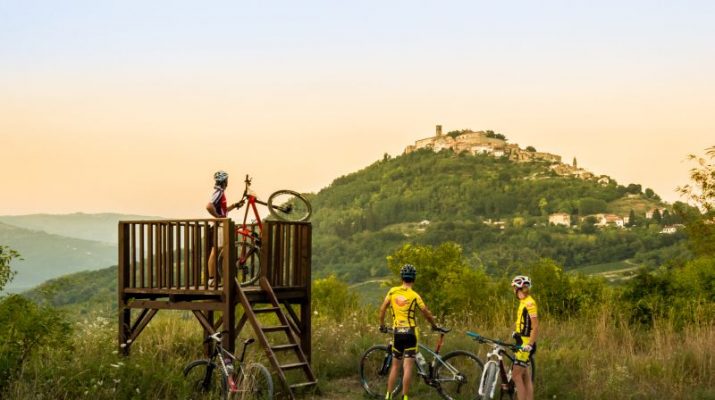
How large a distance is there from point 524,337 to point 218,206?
5.95 metres

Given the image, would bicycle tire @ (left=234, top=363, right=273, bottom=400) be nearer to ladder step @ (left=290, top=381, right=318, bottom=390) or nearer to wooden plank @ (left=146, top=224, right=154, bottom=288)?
ladder step @ (left=290, top=381, right=318, bottom=390)

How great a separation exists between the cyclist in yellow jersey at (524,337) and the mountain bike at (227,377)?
3574mm

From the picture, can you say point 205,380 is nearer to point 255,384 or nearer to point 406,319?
point 255,384

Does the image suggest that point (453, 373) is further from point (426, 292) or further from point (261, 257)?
point (426, 292)

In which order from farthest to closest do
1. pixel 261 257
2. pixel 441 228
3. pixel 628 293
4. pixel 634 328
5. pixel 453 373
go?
pixel 441 228
pixel 628 293
pixel 634 328
pixel 261 257
pixel 453 373

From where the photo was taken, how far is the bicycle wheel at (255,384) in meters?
12.4

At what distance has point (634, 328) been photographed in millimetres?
20031

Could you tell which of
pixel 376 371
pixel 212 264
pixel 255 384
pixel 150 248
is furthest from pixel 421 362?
pixel 150 248

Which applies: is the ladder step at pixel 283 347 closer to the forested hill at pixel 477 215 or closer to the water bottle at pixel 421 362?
the water bottle at pixel 421 362

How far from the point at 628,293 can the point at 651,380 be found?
8.24 meters

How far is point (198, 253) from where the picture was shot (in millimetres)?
15117

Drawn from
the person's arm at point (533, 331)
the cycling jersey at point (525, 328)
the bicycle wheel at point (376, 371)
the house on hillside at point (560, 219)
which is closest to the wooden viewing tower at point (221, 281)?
the bicycle wheel at point (376, 371)

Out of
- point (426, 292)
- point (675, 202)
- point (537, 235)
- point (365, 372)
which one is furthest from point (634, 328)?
point (537, 235)

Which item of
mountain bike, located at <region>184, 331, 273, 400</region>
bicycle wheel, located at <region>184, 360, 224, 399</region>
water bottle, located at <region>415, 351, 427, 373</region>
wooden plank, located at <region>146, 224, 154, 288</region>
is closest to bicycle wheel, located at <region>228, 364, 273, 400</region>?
mountain bike, located at <region>184, 331, 273, 400</region>
